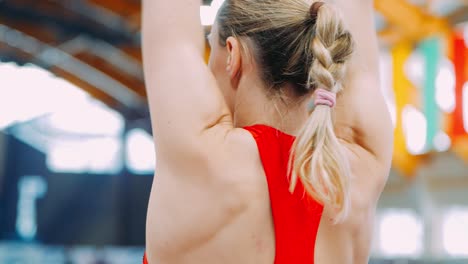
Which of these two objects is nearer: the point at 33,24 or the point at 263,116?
the point at 263,116

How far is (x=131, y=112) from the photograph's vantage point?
60.9ft

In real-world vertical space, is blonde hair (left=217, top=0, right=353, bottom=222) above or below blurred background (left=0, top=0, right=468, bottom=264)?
above

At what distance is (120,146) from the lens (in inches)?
381

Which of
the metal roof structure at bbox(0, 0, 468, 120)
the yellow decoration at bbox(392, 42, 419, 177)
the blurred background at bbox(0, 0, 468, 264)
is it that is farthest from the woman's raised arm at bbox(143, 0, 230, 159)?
the yellow decoration at bbox(392, 42, 419, 177)

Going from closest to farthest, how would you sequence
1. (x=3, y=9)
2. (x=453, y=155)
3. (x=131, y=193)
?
(x=131, y=193) < (x=453, y=155) < (x=3, y=9)

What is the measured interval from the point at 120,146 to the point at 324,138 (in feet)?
28.9

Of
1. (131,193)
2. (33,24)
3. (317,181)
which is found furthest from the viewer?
(33,24)

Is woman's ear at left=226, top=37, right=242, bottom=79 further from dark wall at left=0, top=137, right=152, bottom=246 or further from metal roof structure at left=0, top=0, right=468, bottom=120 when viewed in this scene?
→ metal roof structure at left=0, top=0, right=468, bottom=120

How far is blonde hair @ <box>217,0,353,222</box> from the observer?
3.28 ft

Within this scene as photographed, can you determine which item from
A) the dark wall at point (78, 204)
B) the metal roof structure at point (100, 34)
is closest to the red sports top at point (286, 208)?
the dark wall at point (78, 204)

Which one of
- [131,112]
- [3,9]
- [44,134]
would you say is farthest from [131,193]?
[131,112]

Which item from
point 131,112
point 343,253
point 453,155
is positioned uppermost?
point 343,253

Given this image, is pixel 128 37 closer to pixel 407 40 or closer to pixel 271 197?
pixel 407 40

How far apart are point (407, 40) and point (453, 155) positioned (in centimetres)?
170
